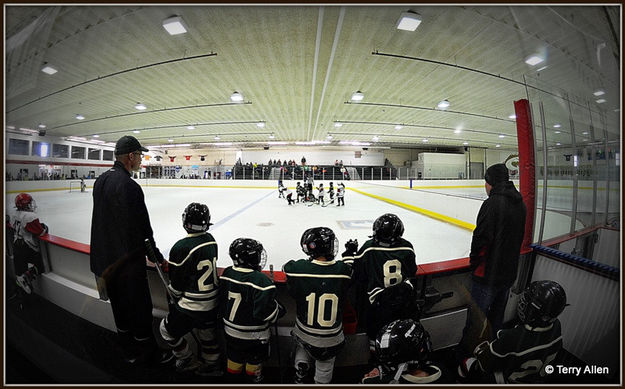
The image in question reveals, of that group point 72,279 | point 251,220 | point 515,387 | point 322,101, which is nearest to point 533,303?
point 515,387

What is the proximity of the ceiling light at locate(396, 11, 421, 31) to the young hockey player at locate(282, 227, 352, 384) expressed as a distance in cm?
356

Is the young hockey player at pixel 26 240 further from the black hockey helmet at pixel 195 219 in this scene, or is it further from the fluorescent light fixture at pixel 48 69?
the black hockey helmet at pixel 195 219

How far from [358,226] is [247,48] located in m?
4.03

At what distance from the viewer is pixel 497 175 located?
1351 millimetres

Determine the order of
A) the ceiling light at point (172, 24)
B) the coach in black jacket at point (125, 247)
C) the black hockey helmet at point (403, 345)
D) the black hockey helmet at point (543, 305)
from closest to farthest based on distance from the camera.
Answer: the black hockey helmet at point (403, 345) → the black hockey helmet at point (543, 305) → the coach in black jacket at point (125, 247) → the ceiling light at point (172, 24)

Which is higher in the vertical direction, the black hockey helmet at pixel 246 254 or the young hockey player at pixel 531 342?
the black hockey helmet at pixel 246 254

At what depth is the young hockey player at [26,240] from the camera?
1404mm

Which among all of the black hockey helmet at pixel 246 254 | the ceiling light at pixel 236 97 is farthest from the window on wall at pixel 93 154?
the ceiling light at pixel 236 97

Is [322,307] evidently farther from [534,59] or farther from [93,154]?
[534,59]

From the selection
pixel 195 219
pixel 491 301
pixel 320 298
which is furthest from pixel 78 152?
pixel 491 301

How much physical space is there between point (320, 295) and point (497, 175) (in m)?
1.43

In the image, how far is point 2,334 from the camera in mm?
1125

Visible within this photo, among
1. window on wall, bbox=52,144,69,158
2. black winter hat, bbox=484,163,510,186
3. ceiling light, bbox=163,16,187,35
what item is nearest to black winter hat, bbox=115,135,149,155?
window on wall, bbox=52,144,69,158

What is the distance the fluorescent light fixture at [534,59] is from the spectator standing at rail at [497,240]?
801 millimetres
